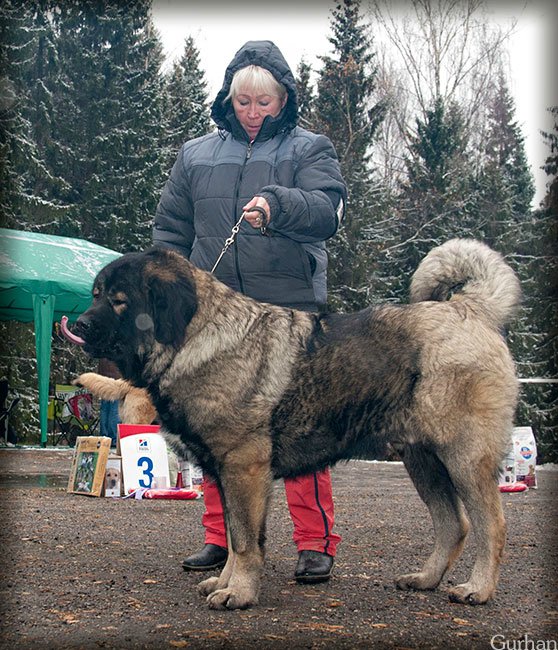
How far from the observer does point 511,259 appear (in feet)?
78.1

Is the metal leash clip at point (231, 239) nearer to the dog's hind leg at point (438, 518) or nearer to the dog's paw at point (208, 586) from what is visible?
the dog's hind leg at point (438, 518)

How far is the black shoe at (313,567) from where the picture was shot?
13.0 feet

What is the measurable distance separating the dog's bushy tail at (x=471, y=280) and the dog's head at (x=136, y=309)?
1225mm

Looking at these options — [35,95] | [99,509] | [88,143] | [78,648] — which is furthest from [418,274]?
[88,143]

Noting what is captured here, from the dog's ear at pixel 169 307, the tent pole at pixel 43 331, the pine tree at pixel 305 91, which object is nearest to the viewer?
the dog's ear at pixel 169 307

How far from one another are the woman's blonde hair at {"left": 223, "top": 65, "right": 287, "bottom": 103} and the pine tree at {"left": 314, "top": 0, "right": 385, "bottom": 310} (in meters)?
20.0

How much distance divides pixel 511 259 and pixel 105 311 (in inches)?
852

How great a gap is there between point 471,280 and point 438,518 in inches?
44.8

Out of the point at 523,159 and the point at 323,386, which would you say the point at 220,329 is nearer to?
the point at 323,386

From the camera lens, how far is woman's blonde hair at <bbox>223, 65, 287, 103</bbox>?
14.0ft

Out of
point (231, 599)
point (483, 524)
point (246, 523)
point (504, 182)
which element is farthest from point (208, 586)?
point (504, 182)

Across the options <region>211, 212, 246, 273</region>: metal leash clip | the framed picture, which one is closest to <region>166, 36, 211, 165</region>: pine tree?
the framed picture

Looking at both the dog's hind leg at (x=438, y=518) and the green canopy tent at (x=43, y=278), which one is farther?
the green canopy tent at (x=43, y=278)

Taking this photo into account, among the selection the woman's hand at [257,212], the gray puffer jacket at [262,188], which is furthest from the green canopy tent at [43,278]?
the woman's hand at [257,212]
